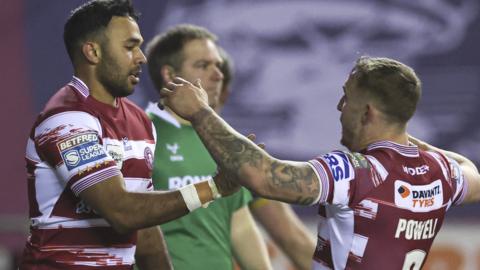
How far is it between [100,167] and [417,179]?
117 cm

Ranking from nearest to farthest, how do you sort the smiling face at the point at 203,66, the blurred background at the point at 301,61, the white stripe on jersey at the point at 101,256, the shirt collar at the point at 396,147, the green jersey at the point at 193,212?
the shirt collar at the point at 396,147, the white stripe on jersey at the point at 101,256, the green jersey at the point at 193,212, the smiling face at the point at 203,66, the blurred background at the point at 301,61

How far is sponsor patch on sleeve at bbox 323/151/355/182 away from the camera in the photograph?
3.92 metres

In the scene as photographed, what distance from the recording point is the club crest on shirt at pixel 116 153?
424 cm

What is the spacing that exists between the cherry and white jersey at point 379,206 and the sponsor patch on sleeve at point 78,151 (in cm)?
81

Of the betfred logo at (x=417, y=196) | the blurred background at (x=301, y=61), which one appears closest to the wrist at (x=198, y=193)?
the betfred logo at (x=417, y=196)

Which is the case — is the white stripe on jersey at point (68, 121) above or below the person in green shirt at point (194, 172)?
above

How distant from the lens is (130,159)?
4.36 metres

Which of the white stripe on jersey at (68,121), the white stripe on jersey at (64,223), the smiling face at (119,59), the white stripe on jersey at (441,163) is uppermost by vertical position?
the smiling face at (119,59)

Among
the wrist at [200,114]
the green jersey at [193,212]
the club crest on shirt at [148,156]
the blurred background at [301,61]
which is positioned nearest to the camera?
the wrist at [200,114]

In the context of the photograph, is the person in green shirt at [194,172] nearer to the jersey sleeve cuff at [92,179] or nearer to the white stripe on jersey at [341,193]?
the jersey sleeve cuff at [92,179]

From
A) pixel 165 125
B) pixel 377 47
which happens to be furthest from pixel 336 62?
pixel 165 125

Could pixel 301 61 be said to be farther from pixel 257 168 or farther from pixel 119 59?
pixel 257 168

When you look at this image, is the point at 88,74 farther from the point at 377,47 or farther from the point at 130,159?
the point at 377,47

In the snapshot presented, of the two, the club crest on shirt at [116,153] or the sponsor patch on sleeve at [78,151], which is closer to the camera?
the sponsor patch on sleeve at [78,151]
